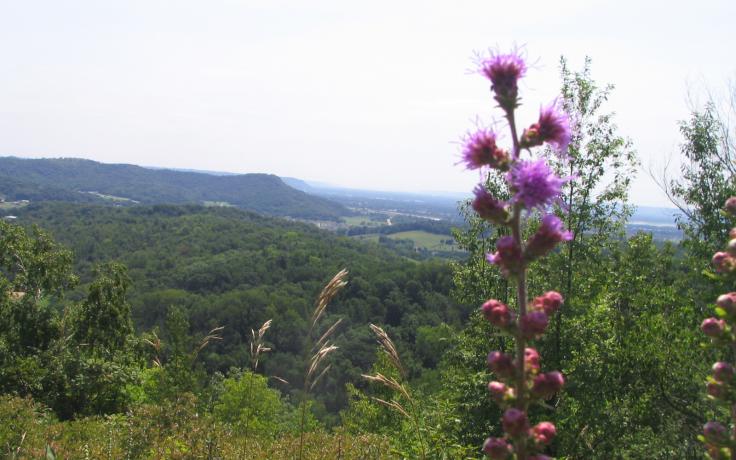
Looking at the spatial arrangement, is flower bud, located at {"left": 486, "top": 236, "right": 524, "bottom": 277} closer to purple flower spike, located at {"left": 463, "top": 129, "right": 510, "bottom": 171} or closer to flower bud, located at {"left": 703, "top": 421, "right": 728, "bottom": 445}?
purple flower spike, located at {"left": 463, "top": 129, "right": 510, "bottom": 171}

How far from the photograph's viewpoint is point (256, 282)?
10031 centimetres

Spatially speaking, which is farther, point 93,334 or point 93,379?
point 93,334

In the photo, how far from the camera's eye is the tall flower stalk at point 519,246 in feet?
7.55

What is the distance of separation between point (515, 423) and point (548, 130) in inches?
62.1

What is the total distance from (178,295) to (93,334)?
6725 cm

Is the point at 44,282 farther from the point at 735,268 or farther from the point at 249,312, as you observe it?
the point at 249,312

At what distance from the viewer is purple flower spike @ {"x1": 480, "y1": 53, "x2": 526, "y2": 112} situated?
2.50 metres

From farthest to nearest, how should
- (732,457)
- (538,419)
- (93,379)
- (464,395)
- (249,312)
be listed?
(249,312), (93,379), (464,395), (538,419), (732,457)

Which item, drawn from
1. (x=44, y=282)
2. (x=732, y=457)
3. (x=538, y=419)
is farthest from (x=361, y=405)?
(x=732, y=457)

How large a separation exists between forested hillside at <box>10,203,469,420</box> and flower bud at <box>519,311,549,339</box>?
145 feet

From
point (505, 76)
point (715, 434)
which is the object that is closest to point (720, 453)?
point (715, 434)

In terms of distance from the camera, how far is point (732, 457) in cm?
249

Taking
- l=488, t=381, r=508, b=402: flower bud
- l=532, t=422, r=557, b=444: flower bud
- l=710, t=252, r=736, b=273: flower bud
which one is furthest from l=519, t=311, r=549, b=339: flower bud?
l=710, t=252, r=736, b=273: flower bud

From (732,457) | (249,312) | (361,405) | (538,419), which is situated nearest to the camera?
(732,457)
